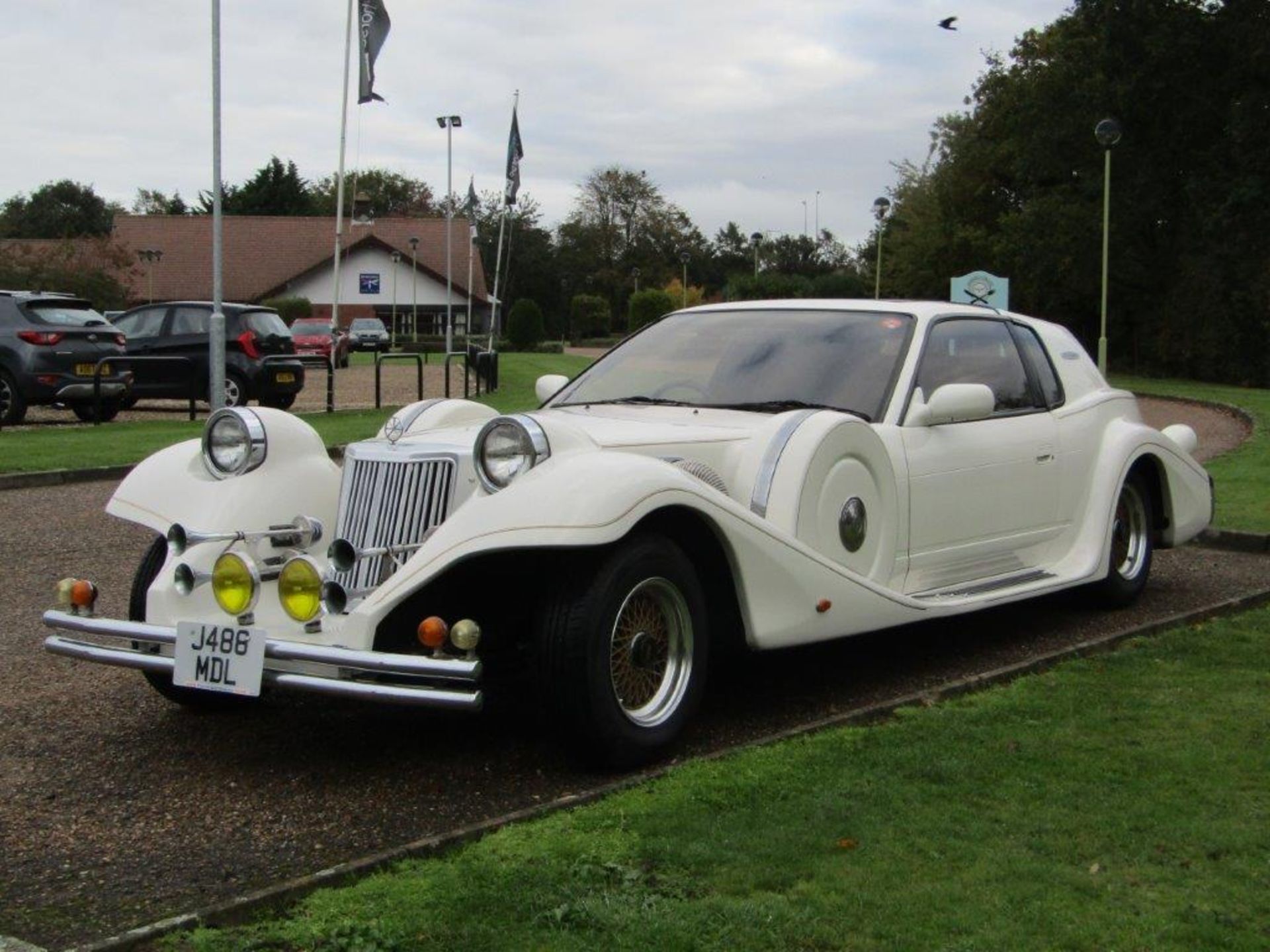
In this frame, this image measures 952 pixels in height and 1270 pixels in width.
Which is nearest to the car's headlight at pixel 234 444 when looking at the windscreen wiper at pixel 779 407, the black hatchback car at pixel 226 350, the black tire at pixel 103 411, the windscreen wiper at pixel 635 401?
the windscreen wiper at pixel 635 401

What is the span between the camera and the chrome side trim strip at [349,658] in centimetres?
441

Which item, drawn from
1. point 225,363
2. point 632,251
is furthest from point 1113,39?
point 632,251

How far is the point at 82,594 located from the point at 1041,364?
188 inches

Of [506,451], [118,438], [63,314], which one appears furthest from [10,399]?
[506,451]

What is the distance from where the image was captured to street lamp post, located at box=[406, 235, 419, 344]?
72.1 metres

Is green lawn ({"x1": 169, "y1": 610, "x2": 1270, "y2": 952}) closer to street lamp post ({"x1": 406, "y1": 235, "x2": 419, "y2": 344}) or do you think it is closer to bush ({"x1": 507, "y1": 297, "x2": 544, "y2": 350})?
bush ({"x1": 507, "y1": 297, "x2": 544, "y2": 350})

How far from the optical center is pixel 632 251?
10744 cm

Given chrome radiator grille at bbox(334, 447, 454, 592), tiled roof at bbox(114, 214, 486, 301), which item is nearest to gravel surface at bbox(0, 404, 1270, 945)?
chrome radiator grille at bbox(334, 447, 454, 592)

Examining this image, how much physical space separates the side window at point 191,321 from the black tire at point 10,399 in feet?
12.8

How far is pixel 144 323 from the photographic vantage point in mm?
23297

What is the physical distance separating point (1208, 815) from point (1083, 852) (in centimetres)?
54

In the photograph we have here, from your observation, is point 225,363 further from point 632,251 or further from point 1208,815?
point 632,251

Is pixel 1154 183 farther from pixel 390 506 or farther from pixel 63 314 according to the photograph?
pixel 390 506

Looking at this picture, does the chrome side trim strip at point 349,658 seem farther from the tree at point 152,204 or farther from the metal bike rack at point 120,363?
the tree at point 152,204
